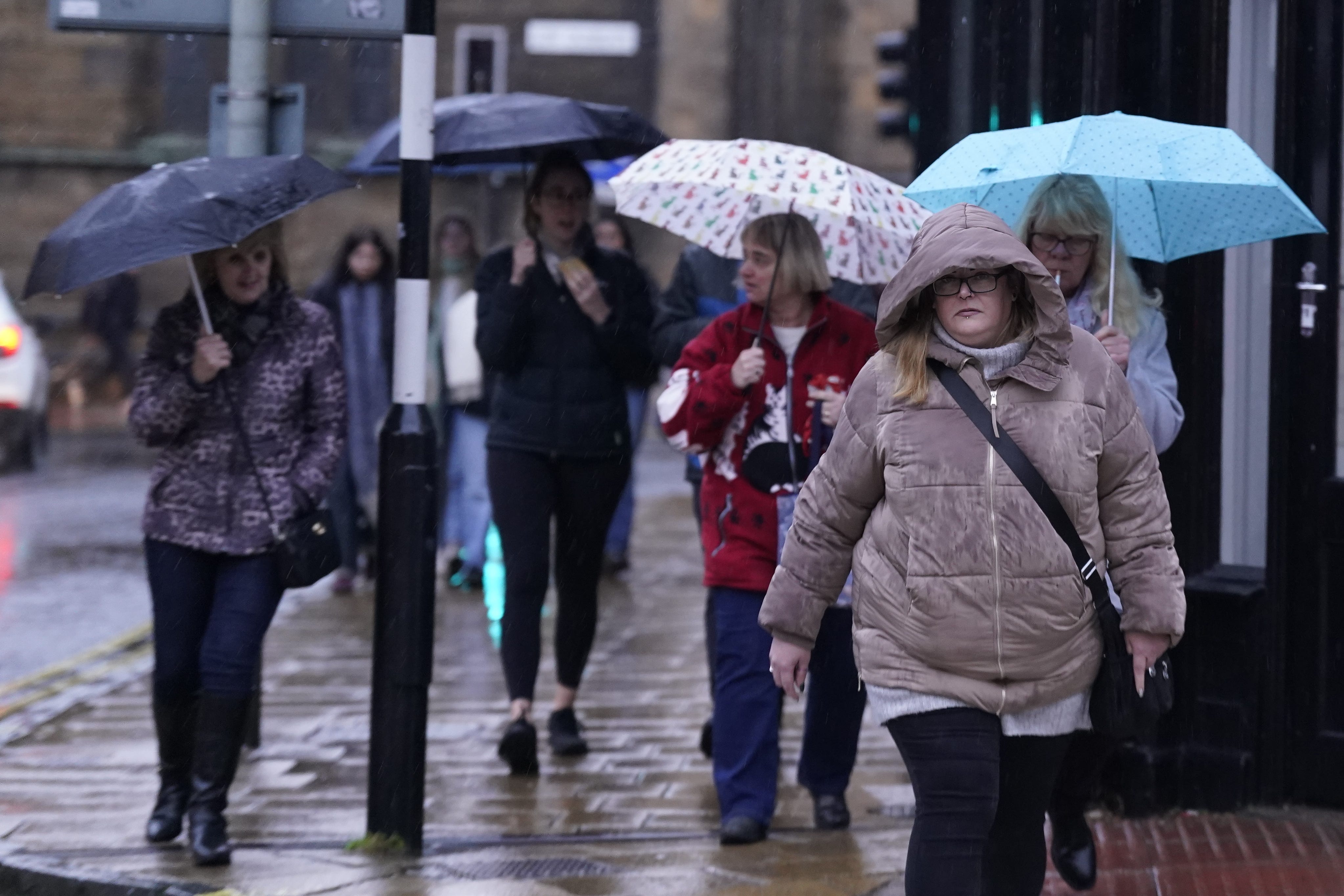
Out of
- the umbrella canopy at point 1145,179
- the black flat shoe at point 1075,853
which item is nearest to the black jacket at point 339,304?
the umbrella canopy at point 1145,179

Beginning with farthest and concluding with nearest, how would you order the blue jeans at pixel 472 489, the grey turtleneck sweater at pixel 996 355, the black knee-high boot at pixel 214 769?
the blue jeans at pixel 472 489 < the black knee-high boot at pixel 214 769 < the grey turtleneck sweater at pixel 996 355

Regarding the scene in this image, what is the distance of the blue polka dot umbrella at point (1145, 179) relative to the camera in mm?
4508

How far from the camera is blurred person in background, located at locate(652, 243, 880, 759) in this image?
651 cm

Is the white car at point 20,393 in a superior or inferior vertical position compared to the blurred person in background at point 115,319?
inferior

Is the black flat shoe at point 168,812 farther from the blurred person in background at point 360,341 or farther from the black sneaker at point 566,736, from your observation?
the blurred person in background at point 360,341

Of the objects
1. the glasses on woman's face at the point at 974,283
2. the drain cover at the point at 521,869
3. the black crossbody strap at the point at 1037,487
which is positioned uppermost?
the glasses on woman's face at the point at 974,283

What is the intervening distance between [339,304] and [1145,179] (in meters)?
6.14

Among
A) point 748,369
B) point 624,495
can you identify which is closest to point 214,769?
point 748,369

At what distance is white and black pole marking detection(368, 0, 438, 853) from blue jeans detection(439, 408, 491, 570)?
4.88 meters

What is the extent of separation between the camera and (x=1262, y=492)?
5910mm

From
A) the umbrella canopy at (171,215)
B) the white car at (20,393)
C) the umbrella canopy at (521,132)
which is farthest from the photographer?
the white car at (20,393)

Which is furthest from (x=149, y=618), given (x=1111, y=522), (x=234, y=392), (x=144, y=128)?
(x=144, y=128)

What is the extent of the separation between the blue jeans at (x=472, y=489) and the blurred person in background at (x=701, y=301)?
3.56 metres

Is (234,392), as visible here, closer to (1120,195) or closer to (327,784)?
(327,784)
